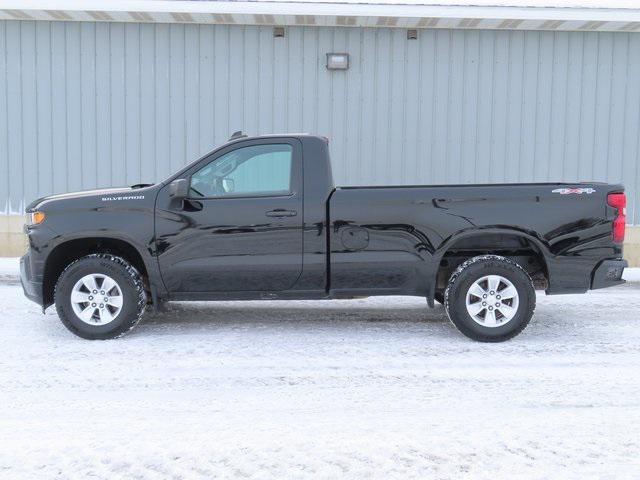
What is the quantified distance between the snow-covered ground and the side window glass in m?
1.33

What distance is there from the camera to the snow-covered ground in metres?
3.81

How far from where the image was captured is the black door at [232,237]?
21.8 ft

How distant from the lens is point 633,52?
1212 cm

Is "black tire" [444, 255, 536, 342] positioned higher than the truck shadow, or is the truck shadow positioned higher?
"black tire" [444, 255, 536, 342]

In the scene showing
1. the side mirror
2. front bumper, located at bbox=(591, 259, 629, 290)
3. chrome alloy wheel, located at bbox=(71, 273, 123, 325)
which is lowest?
chrome alloy wheel, located at bbox=(71, 273, 123, 325)

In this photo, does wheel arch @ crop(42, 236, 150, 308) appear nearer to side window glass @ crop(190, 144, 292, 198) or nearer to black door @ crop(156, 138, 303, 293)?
black door @ crop(156, 138, 303, 293)

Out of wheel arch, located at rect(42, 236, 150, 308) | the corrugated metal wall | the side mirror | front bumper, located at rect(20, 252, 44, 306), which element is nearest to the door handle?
the side mirror

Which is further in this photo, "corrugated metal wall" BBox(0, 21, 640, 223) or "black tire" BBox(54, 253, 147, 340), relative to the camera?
"corrugated metal wall" BBox(0, 21, 640, 223)

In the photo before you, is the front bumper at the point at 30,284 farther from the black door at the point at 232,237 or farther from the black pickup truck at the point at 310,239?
the black door at the point at 232,237

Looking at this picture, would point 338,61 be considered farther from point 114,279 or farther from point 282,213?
point 114,279

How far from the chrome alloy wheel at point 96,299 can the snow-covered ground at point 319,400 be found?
256mm

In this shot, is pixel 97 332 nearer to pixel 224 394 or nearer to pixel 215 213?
pixel 215 213

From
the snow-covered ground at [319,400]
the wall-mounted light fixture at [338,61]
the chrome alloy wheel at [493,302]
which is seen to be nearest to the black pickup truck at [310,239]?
the chrome alloy wheel at [493,302]

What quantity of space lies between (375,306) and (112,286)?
3118mm
